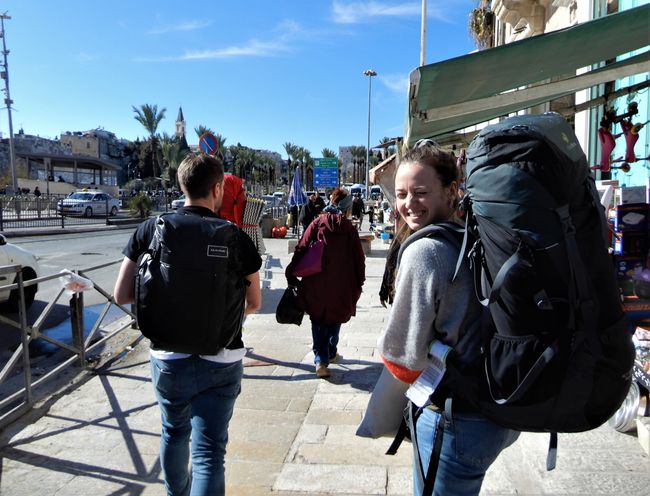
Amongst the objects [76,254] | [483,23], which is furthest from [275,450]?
[483,23]

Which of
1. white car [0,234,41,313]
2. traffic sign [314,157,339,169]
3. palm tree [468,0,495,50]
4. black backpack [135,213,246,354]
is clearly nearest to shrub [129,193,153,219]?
traffic sign [314,157,339,169]

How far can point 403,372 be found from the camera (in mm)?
1699

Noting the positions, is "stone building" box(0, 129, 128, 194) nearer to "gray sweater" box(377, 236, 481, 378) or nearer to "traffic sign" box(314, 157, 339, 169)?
"traffic sign" box(314, 157, 339, 169)

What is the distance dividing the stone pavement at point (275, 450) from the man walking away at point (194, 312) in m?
0.88

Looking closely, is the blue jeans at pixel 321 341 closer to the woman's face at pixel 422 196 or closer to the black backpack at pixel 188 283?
the black backpack at pixel 188 283

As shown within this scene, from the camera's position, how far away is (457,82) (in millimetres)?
3400

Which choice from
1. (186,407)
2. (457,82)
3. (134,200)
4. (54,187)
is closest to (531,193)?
(186,407)

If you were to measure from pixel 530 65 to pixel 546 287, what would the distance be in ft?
8.60

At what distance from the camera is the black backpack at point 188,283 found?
2238 mm

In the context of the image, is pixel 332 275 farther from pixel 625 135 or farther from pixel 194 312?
pixel 625 135

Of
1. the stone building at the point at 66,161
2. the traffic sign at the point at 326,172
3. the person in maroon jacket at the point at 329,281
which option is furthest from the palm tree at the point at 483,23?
the stone building at the point at 66,161

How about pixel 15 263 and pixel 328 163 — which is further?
pixel 328 163

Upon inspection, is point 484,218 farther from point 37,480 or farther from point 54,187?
point 54,187

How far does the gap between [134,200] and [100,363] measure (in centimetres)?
2840
